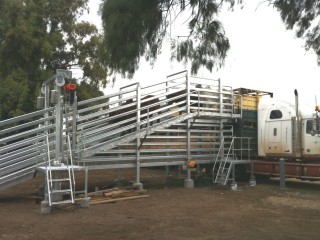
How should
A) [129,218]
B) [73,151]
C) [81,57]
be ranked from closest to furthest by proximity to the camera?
[129,218], [73,151], [81,57]

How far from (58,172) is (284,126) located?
9.61 m

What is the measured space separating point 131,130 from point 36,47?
50.0 ft

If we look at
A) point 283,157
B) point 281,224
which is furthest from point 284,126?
point 281,224

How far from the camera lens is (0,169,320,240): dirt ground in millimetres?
8180

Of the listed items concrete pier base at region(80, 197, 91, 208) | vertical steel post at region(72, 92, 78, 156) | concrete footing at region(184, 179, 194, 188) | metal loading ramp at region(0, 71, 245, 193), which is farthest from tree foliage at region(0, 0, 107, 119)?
concrete pier base at region(80, 197, 91, 208)

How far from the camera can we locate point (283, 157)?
1711cm

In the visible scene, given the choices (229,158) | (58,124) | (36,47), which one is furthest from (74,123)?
(36,47)

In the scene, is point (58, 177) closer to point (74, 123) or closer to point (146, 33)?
point (74, 123)

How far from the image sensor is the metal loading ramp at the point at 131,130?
12039mm

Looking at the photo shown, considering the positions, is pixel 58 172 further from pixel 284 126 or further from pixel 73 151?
pixel 284 126

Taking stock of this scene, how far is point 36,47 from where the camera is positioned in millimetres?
27344

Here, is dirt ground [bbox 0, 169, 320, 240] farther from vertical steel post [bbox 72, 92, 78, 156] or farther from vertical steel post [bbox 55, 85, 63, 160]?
vertical steel post [bbox 72, 92, 78, 156]

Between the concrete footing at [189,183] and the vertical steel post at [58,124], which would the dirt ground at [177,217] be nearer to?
the concrete footing at [189,183]

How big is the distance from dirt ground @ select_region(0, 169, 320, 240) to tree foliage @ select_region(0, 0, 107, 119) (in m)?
13.1
